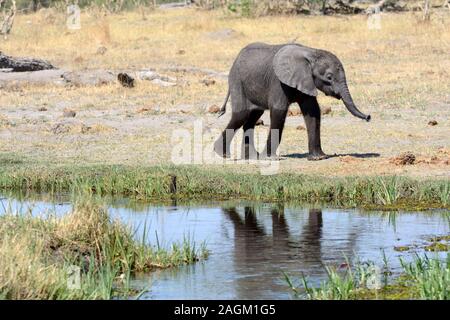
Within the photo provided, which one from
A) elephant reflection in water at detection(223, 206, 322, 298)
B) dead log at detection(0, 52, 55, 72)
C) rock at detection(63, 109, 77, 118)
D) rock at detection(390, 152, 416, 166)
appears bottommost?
elephant reflection in water at detection(223, 206, 322, 298)

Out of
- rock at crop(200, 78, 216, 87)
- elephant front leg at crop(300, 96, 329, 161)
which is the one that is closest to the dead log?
rock at crop(200, 78, 216, 87)

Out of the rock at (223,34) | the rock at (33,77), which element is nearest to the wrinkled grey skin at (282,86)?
the rock at (33,77)

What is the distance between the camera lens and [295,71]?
46.5 feet

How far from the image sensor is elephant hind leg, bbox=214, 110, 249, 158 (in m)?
14.9

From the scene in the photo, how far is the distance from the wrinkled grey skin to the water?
2.62 meters

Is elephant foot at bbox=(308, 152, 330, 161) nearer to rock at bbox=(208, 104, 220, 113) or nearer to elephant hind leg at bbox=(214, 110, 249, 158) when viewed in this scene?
→ elephant hind leg at bbox=(214, 110, 249, 158)

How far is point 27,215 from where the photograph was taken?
9391 mm

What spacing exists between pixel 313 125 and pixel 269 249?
4906 mm

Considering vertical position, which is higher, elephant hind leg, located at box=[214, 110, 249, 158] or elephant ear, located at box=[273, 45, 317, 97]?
elephant ear, located at box=[273, 45, 317, 97]

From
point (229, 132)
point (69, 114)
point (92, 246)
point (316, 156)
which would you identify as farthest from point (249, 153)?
point (92, 246)

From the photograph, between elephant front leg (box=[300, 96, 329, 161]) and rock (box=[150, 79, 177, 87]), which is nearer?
elephant front leg (box=[300, 96, 329, 161])

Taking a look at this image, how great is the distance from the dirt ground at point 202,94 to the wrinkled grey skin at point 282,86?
442 millimetres

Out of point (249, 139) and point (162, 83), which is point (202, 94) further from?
point (249, 139)

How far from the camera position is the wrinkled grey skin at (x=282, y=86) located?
46.9 feet
